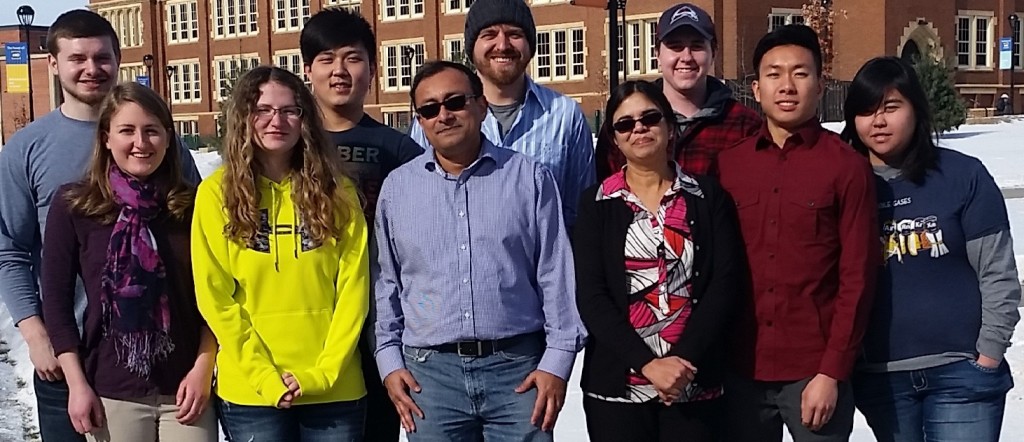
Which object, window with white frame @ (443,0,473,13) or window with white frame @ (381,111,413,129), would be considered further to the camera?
window with white frame @ (381,111,413,129)

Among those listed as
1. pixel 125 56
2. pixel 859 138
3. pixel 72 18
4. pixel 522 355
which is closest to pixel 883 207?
pixel 859 138

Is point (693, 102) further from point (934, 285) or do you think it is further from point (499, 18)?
point (934, 285)

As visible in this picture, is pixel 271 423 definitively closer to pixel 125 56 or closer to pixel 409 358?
pixel 409 358

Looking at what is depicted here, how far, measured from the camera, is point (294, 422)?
3.73 meters

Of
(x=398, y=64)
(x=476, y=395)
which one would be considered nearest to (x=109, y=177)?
(x=476, y=395)

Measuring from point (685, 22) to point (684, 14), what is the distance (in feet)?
0.18

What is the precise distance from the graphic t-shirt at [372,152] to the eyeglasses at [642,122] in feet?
3.64

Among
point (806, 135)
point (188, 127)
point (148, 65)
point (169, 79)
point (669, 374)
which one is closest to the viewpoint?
point (669, 374)

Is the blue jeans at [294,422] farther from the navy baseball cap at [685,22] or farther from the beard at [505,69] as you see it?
the navy baseball cap at [685,22]

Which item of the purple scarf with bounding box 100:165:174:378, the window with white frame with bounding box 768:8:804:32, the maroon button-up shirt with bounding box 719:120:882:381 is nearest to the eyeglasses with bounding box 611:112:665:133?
the maroon button-up shirt with bounding box 719:120:882:381

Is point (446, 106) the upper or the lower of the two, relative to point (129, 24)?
lower

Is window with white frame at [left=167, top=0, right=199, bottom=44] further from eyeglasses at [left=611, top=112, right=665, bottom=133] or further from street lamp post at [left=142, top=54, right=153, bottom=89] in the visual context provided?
eyeglasses at [left=611, top=112, right=665, bottom=133]

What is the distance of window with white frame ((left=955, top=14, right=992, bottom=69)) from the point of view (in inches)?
1789

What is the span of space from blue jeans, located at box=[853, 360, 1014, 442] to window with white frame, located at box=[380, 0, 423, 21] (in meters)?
46.2
